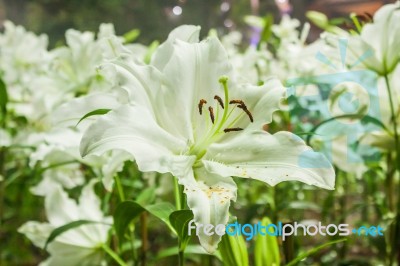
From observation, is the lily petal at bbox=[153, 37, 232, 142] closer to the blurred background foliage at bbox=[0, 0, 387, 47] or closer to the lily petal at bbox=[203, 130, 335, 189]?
the lily petal at bbox=[203, 130, 335, 189]

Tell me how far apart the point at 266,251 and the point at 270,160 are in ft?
0.49

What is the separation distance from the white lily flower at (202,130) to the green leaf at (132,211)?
5 centimetres

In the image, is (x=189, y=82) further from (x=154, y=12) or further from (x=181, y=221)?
(x=154, y=12)

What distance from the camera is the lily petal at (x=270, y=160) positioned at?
0.45 metres

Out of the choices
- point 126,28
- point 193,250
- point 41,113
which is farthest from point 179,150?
point 126,28

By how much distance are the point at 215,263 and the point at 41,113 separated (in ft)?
1.56

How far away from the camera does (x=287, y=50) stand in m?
1.18

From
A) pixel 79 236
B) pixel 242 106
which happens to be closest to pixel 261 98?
pixel 242 106

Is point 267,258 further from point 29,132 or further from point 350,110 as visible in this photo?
point 29,132

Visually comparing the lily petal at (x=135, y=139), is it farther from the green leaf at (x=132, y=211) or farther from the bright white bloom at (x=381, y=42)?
the bright white bloom at (x=381, y=42)

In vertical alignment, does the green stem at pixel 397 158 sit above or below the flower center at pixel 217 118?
below

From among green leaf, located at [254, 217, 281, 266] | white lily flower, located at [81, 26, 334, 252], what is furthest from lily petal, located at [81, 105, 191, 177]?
green leaf, located at [254, 217, 281, 266]

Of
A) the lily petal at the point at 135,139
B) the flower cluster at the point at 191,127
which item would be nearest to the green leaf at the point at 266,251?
the flower cluster at the point at 191,127

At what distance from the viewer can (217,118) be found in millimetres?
497
